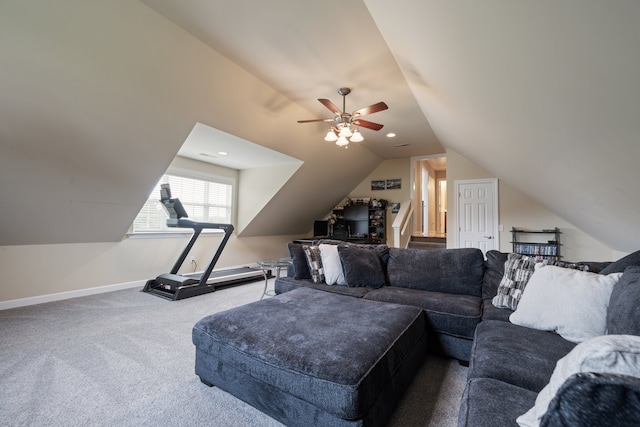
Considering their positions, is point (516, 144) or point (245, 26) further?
point (516, 144)

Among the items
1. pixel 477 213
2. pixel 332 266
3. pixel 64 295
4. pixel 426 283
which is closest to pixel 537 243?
pixel 477 213

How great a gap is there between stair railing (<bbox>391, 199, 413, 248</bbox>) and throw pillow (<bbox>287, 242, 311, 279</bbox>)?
305 cm

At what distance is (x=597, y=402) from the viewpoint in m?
0.46

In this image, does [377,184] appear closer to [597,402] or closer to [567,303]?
[567,303]

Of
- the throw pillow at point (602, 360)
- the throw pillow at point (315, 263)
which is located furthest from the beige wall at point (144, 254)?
the throw pillow at point (602, 360)

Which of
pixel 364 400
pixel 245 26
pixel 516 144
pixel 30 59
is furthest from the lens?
pixel 516 144

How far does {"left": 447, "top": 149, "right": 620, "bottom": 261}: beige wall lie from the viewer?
457 centimetres

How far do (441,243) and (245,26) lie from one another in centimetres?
576

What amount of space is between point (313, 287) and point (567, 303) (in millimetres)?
2082

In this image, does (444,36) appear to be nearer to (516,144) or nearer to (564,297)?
(516,144)

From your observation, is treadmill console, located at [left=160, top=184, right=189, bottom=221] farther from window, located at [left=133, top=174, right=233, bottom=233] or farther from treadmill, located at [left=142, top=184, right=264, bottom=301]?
window, located at [left=133, top=174, right=233, bottom=233]

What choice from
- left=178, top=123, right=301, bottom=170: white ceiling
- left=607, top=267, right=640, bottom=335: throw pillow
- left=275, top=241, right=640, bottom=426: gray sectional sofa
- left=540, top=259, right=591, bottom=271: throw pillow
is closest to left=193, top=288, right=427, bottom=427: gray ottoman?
left=275, top=241, right=640, bottom=426: gray sectional sofa

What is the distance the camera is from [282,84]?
3.47 m

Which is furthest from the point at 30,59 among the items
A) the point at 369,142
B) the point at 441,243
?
the point at 441,243
